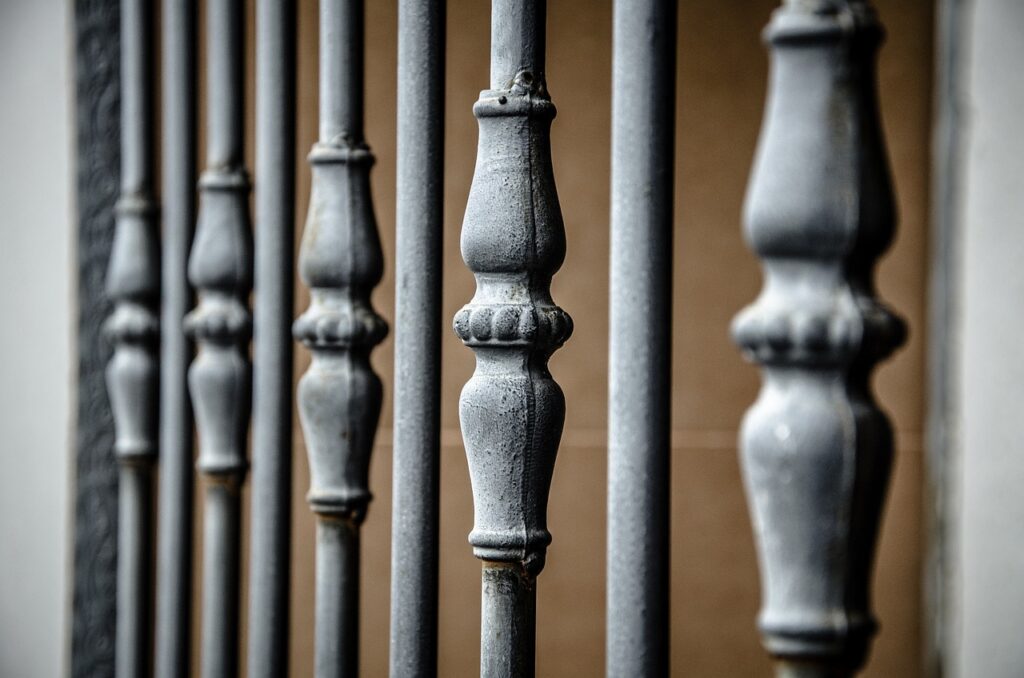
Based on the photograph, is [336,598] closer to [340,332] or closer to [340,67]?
[340,332]

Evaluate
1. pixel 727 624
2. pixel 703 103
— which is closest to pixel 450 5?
pixel 703 103

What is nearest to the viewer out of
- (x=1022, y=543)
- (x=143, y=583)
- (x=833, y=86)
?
(x=833, y=86)

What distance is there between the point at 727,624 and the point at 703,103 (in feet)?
3.59

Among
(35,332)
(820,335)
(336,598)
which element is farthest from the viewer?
(35,332)

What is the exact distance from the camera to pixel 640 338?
2.33ft

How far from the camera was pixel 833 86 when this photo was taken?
0.57 metres

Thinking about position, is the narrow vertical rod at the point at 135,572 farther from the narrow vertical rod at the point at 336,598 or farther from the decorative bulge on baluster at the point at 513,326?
the decorative bulge on baluster at the point at 513,326

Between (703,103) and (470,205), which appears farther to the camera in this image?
(703,103)

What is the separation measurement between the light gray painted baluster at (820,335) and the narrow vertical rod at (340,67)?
49 cm

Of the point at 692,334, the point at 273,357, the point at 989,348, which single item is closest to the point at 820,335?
the point at 273,357

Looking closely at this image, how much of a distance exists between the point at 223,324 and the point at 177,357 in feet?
0.49

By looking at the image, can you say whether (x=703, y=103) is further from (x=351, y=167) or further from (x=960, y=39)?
(x=351, y=167)

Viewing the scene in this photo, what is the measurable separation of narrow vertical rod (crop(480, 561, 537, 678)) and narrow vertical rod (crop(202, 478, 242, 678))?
0.43m

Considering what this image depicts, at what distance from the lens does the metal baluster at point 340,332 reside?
0.97 metres
